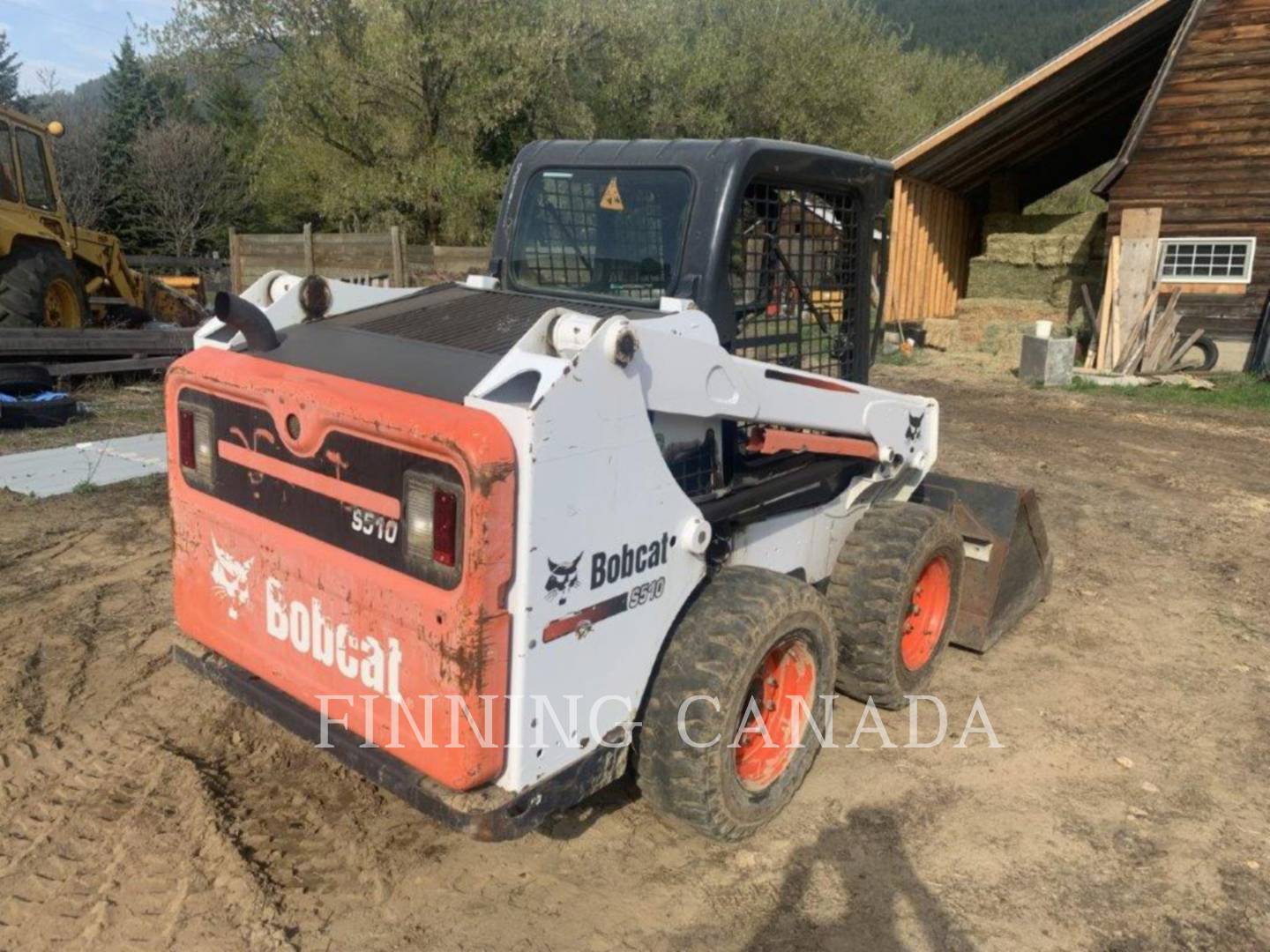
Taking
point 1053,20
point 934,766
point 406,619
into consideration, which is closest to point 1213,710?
point 934,766

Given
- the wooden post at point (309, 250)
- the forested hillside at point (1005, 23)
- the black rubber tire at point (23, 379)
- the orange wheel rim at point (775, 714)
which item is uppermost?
the forested hillside at point (1005, 23)

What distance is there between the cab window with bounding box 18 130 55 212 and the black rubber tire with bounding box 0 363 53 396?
11.1ft

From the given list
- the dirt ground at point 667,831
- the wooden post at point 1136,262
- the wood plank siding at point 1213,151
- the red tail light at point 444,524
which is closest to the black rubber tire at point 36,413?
the dirt ground at point 667,831

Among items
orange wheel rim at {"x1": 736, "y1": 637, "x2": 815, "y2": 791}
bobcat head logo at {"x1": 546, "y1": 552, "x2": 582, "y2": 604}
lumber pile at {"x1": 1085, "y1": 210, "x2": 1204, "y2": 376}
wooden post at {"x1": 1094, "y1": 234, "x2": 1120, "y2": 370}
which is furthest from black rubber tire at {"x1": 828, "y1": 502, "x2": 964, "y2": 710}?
wooden post at {"x1": 1094, "y1": 234, "x2": 1120, "y2": 370}

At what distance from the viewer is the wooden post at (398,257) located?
14828 millimetres

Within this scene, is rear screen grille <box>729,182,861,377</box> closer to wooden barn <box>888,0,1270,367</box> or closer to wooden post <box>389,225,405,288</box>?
wooden post <box>389,225,405,288</box>

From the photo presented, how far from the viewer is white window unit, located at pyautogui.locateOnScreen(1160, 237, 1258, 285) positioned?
49.5ft

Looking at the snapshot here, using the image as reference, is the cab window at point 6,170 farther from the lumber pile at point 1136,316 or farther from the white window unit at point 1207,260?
the white window unit at point 1207,260

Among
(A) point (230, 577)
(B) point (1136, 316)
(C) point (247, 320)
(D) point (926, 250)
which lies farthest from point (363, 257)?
(A) point (230, 577)

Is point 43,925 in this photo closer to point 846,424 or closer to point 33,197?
point 846,424

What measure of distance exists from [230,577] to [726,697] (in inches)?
64.9

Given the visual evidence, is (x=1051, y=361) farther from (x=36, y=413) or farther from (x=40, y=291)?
(x=40, y=291)

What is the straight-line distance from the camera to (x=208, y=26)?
67.2ft

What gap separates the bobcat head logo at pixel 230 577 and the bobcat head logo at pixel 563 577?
3.78 feet
